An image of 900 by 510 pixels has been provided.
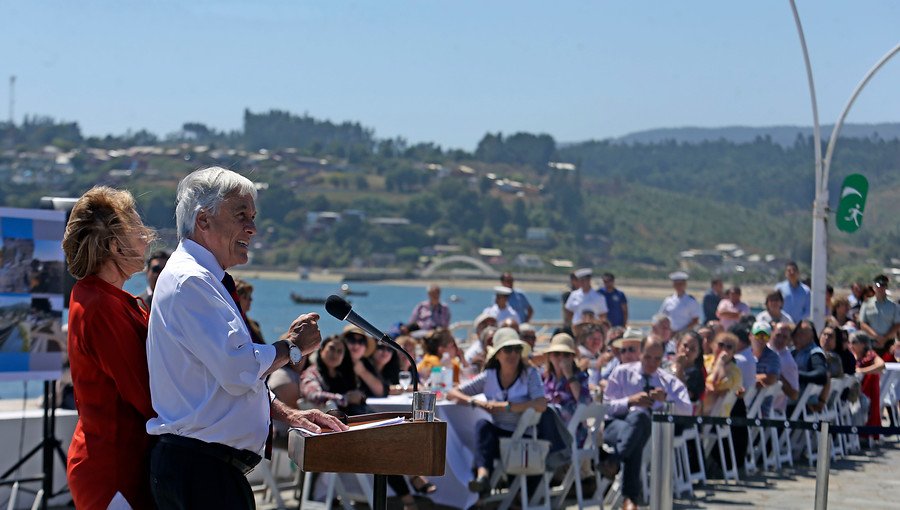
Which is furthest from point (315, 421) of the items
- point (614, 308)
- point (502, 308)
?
point (614, 308)

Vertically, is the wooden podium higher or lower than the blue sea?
higher

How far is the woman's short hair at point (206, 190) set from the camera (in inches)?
138

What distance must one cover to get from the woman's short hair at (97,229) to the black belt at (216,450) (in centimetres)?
60

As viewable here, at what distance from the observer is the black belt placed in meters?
3.39

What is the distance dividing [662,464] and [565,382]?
239 centimetres

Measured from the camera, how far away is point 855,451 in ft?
19.4

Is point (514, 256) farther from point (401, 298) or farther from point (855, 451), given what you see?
point (855, 451)

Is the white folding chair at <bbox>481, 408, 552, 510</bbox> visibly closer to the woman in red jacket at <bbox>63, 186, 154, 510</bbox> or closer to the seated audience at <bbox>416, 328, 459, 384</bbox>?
the seated audience at <bbox>416, 328, 459, 384</bbox>

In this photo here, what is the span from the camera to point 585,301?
53.3ft

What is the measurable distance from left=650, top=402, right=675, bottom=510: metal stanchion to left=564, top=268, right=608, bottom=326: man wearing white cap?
376 inches

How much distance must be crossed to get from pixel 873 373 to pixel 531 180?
545ft

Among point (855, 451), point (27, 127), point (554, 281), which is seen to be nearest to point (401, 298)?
point (554, 281)

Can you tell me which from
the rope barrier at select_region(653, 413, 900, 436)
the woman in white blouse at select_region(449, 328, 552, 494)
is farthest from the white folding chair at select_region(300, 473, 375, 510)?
the rope barrier at select_region(653, 413, 900, 436)

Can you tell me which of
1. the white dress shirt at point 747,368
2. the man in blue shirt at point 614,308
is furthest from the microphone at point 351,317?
the man in blue shirt at point 614,308
